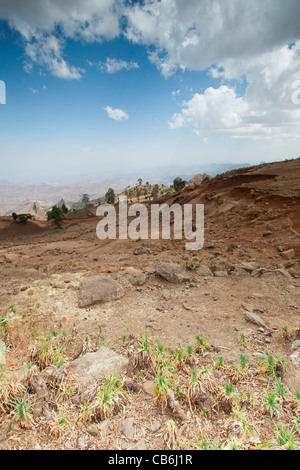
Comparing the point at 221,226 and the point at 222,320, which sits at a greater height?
the point at 221,226

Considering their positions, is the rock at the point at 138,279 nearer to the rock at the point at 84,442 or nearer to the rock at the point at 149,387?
the rock at the point at 149,387

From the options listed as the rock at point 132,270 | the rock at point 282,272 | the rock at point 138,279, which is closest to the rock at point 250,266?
the rock at point 282,272

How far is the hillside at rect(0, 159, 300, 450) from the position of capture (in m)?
2.75

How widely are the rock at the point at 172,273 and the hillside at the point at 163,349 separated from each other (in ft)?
0.14

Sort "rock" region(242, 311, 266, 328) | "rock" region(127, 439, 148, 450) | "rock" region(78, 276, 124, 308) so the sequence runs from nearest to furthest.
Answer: "rock" region(127, 439, 148, 450), "rock" region(242, 311, 266, 328), "rock" region(78, 276, 124, 308)

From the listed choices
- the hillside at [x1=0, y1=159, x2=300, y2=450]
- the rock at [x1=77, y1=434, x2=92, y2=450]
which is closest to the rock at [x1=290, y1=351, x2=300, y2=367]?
the hillside at [x1=0, y1=159, x2=300, y2=450]

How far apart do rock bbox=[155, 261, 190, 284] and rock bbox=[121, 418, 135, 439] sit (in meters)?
4.64

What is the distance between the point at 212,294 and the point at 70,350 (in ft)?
13.5

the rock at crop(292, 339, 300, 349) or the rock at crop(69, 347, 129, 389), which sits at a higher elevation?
the rock at crop(292, 339, 300, 349)

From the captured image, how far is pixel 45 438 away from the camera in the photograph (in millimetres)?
2676

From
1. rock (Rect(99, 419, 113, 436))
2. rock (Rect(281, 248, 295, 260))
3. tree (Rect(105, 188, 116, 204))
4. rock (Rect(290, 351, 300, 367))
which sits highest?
tree (Rect(105, 188, 116, 204))

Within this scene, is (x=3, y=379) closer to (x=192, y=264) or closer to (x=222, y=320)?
(x=222, y=320)

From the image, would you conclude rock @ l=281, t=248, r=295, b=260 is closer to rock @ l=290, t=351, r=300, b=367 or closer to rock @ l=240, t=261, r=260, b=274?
rock @ l=240, t=261, r=260, b=274
